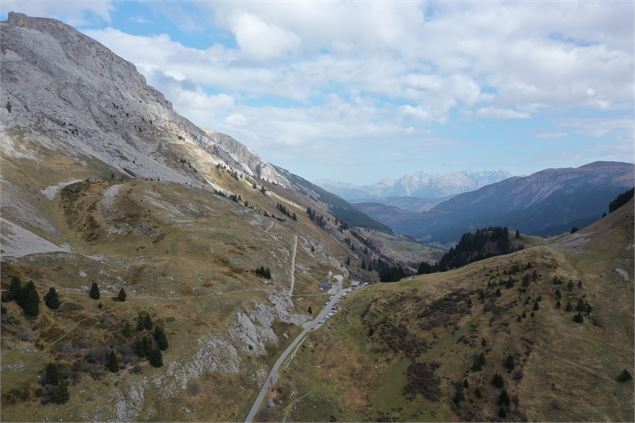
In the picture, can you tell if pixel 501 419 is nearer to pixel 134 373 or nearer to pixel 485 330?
pixel 485 330

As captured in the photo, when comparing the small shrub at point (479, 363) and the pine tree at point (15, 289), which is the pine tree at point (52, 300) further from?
the small shrub at point (479, 363)

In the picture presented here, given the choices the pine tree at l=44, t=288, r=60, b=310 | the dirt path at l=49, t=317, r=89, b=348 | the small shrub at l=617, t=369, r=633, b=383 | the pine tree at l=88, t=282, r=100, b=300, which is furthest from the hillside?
the pine tree at l=44, t=288, r=60, b=310

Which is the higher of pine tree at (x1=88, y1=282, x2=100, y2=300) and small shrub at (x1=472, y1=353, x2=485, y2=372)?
pine tree at (x1=88, y1=282, x2=100, y2=300)

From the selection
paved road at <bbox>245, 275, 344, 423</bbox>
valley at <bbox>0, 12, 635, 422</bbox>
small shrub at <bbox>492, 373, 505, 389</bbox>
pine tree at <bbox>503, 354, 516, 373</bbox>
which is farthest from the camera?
pine tree at <bbox>503, 354, 516, 373</bbox>

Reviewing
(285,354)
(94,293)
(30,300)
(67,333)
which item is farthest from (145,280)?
(285,354)

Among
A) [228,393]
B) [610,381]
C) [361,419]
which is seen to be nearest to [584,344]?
[610,381]

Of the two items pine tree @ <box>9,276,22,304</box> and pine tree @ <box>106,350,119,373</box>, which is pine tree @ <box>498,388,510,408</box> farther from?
pine tree @ <box>9,276,22,304</box>

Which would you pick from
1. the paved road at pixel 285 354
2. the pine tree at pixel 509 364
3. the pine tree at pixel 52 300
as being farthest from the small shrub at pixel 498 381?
the pine tree at pixel 52 300

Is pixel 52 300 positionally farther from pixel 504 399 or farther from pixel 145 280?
pixel 504 399
